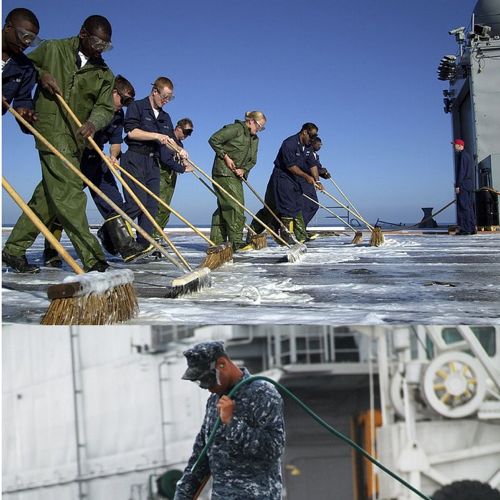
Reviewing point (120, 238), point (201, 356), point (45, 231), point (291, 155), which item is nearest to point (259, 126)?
point (291, 155)

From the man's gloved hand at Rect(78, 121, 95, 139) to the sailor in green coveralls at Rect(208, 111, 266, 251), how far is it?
9.76ft

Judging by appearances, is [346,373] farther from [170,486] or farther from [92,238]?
[92,238]

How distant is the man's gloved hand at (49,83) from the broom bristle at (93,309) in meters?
1.81

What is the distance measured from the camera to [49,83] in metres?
3.69

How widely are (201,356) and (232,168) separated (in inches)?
222

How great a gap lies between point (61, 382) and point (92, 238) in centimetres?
279

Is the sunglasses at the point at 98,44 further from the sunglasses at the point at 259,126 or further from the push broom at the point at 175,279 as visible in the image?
the sunglasses at the point at 259,126

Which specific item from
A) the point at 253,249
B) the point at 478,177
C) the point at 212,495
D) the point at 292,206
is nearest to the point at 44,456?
the point at 212,495

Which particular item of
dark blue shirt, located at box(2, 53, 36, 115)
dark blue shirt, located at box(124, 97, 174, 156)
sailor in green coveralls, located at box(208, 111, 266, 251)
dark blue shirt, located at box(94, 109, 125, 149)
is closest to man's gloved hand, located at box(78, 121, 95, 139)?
dark blue shirt, located at box(2, 53, 36, 115)

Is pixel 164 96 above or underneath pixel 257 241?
above

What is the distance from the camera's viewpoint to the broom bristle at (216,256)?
4.46 m

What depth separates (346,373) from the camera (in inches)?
40.8

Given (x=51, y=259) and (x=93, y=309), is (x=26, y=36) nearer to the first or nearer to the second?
(x=51, y=259)

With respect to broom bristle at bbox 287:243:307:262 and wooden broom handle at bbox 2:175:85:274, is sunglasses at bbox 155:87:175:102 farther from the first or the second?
wooden broom handle at bbox 2:175:85:274
